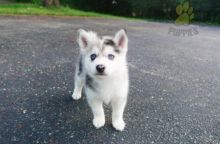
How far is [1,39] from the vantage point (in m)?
8.61

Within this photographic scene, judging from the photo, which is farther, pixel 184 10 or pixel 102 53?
pixel 184 10

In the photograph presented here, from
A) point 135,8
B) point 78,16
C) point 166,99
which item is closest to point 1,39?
point 166,99

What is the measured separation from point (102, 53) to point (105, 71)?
0.25 metres

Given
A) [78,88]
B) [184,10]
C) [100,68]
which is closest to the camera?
[100,68]

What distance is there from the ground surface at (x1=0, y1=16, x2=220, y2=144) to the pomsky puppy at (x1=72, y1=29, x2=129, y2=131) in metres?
0.30

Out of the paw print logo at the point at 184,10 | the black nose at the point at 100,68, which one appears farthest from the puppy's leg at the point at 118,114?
the paw print logo at the point at 184,10

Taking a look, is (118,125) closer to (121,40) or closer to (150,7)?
(121,40)

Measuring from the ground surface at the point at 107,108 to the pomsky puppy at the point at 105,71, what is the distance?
0.99 feet

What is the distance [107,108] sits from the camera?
14.6 ft

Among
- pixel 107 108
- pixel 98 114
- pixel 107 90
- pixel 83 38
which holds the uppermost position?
pixel 83 38

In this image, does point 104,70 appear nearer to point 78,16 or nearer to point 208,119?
point 208,119

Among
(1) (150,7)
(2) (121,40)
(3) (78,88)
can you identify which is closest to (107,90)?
(2) (121,40)

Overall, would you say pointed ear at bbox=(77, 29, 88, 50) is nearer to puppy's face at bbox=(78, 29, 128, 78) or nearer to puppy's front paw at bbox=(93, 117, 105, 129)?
puppy's face at bbox=(78, 29, 128, 78)

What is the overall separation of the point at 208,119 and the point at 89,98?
1.83 meters
